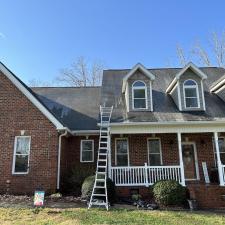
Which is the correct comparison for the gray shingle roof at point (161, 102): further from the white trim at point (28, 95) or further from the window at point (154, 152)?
the white trim at point (28, 95)

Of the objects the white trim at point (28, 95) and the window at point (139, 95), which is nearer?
the white trim at point (28, 95)

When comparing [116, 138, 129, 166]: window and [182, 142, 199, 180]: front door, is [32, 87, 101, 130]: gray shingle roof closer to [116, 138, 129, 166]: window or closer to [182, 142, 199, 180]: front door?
[116, 138, 129, 166]: window

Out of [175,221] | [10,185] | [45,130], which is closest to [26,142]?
[45,130]

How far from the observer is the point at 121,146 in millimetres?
15641

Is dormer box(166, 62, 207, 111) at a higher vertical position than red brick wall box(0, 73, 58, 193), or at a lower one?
higher

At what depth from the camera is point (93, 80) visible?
3647 cm

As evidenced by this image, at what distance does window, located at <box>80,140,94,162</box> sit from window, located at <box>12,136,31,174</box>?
3162 mm

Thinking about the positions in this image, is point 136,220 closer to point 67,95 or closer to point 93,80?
point 67,95

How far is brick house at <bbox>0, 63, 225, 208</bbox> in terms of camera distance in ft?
44.5

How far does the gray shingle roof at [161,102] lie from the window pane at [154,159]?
2.21 m

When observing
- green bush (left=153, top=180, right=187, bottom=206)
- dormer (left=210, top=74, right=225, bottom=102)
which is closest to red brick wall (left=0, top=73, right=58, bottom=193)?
green bush (left=153, top=180, right=187, bottom=206)

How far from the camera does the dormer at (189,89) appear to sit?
15.3m

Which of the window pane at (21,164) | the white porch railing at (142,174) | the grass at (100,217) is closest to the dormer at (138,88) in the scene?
the white porch railing at (142,174)

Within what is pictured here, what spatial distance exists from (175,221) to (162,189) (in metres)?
2.65
